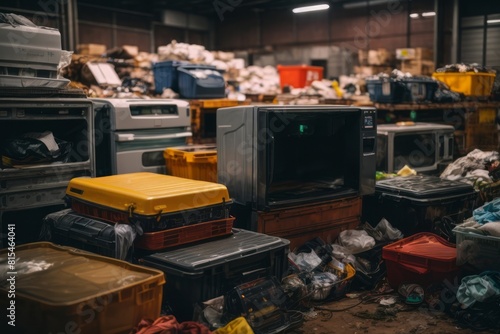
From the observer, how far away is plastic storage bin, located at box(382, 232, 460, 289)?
4066 mm

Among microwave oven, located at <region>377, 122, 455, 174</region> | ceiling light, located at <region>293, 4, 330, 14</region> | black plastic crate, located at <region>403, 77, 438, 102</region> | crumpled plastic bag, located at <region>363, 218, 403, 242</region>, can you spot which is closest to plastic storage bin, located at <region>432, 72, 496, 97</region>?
black plastic crate, located at <region>403, 77, 438, 102</region>

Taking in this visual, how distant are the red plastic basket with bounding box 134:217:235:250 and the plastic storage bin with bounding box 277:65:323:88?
9322mm

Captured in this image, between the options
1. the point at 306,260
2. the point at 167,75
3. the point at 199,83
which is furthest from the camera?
the point at 167,75

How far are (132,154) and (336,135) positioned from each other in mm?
2039

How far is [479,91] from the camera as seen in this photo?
352 inches

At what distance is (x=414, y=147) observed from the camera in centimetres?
682

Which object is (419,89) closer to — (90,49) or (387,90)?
(387,90)

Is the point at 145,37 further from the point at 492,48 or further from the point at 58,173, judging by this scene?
the point at 58,173

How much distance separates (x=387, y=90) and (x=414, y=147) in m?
1.29

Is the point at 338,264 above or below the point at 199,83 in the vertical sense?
below

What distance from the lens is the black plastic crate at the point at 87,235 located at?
3.47m

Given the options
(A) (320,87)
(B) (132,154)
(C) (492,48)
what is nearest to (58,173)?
(B) (132,154)

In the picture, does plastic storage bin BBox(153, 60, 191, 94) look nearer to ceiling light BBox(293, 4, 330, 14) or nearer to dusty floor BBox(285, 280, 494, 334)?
dusty floor BBox(285, 280, 494, 334)

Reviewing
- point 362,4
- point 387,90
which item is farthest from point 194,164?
point 362,4
